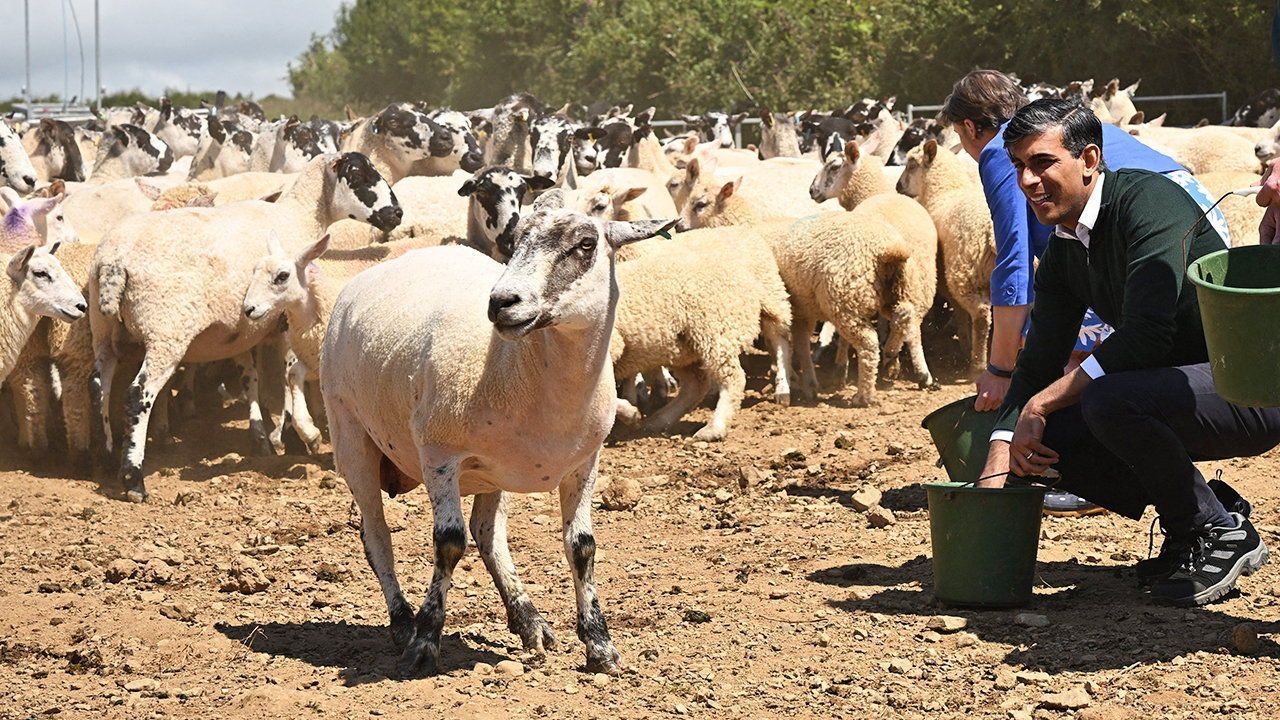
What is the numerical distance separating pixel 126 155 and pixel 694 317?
9767 millimetres

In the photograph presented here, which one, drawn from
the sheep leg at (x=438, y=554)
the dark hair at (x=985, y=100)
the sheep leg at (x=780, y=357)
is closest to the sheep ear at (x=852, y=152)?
A: the sheep leg at (x=780, y=357)

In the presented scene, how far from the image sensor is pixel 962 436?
6.26 m

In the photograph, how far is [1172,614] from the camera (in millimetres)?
4977

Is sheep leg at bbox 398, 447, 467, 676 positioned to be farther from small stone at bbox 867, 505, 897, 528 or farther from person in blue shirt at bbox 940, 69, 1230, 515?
small stone at bbox 867, 505, 897, 528

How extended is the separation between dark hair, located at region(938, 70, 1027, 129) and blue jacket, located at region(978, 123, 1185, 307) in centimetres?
10

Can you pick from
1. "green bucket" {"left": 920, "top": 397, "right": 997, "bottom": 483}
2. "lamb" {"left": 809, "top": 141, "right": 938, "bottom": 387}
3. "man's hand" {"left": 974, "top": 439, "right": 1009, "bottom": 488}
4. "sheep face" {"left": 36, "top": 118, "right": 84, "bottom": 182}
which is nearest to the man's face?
"man's hand" {"left": 974, "top": 439, "right": 1009, "bottom": 488}

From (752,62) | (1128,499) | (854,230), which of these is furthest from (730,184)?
(752,62)

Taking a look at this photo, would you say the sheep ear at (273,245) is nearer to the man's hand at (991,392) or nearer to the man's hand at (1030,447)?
the man's hand at (991,392)

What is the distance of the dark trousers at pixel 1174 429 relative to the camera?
485 cm

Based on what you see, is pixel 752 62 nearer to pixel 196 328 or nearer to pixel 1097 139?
pixel 196 328

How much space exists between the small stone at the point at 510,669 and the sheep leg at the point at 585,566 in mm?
219

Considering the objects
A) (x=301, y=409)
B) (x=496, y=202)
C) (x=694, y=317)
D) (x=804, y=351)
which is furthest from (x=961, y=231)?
(x=301, y=409)

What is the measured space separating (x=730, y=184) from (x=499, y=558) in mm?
6973

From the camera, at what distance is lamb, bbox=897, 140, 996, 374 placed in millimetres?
10477
